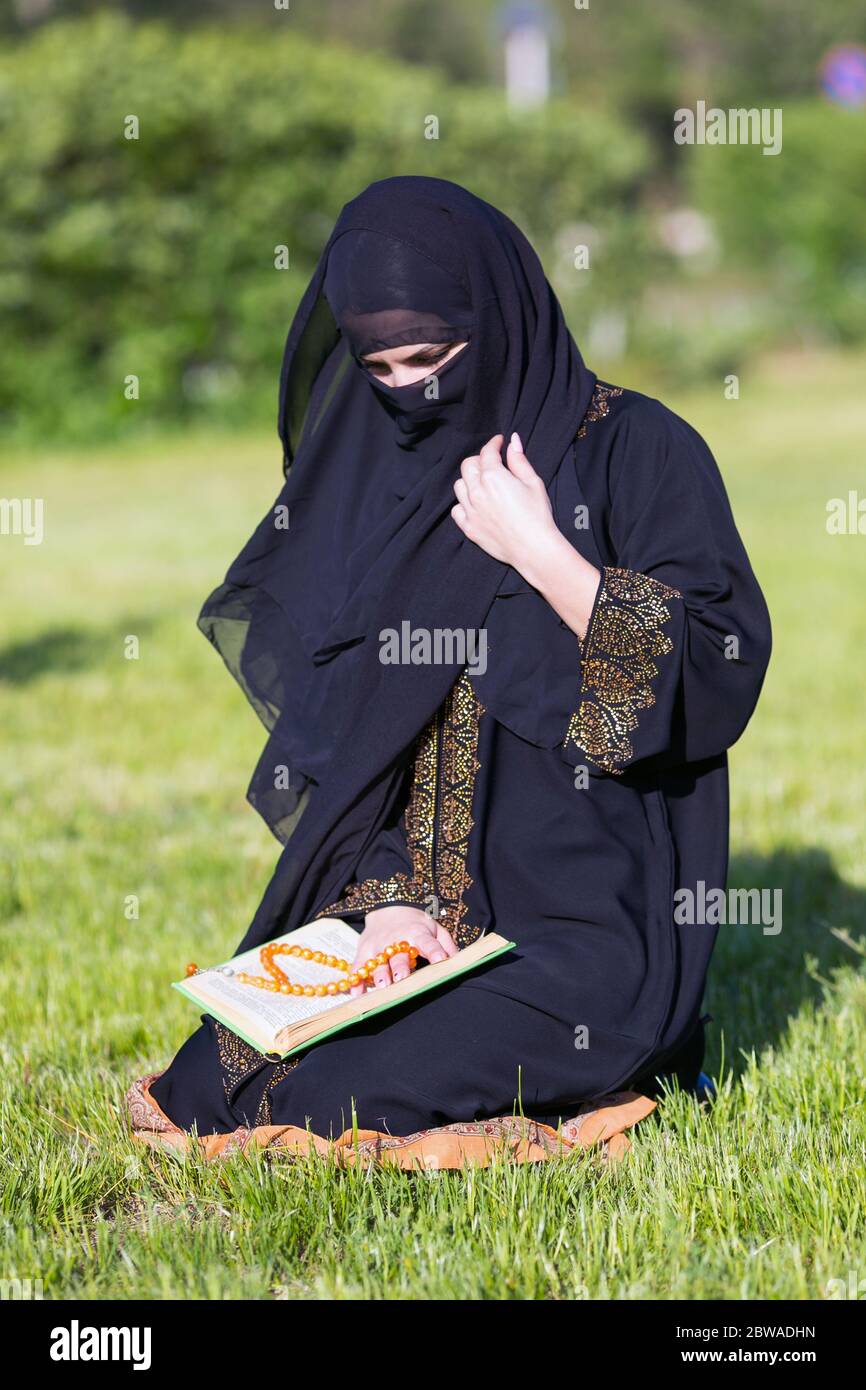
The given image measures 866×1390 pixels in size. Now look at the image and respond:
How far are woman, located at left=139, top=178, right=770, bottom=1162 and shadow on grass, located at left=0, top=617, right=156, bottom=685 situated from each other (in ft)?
16.4

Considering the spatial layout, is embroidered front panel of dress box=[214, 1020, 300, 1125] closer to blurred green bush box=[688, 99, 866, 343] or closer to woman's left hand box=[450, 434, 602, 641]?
woman's left hand box=[450, 434, 602, 641]

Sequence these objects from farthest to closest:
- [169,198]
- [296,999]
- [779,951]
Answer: [169,198] < [779,951] < [296,999]

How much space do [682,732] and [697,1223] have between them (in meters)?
0.83

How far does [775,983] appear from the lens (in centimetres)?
392

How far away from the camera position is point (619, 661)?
103 inches

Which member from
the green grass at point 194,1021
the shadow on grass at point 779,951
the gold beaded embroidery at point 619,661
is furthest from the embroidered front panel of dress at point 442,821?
the shadow on grass at point 779,951

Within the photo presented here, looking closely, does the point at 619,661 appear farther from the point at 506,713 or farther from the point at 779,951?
the point at 779,951

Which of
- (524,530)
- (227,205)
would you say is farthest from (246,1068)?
(227,205)

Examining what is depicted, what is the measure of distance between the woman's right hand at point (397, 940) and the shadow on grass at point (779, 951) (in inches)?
34.8

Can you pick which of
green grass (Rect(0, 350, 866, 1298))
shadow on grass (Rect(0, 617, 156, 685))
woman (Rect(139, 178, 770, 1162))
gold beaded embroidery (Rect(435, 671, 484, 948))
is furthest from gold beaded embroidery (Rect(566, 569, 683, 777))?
shadow on grass (Rect(0, 617, 156, 685))

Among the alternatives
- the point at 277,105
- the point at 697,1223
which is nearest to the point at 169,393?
the point at 277,105

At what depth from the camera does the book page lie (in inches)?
104

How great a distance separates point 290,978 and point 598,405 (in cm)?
118

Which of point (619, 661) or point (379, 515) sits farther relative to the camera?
point (379, 515)
